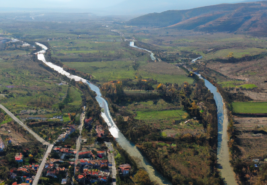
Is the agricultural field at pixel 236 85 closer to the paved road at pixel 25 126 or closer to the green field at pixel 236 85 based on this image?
the green field at pixel 236 85

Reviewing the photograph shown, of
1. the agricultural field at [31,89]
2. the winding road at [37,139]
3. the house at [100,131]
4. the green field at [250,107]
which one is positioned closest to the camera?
the winding road at [37,139]

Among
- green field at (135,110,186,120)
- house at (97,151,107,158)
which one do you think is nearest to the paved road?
house at (97,151,107,158)

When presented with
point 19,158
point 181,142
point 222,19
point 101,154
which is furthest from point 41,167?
point 222,19

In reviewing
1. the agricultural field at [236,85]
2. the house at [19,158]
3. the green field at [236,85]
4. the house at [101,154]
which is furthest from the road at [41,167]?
the green field at [236,85]

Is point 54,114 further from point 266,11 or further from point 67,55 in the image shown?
point 266,11

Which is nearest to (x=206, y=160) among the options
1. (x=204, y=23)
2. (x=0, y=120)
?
(x=0, y=120)
